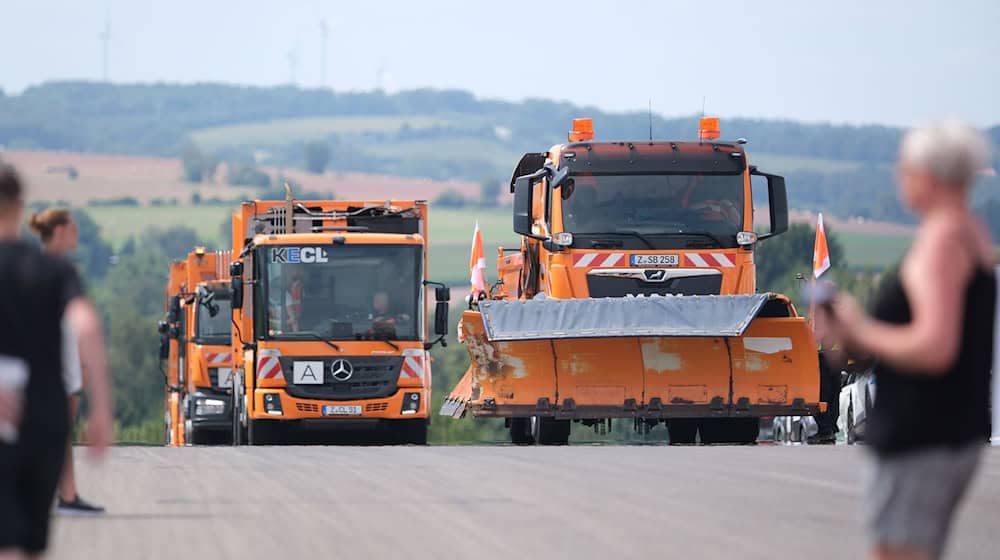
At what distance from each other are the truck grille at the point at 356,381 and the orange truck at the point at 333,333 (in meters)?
0.01

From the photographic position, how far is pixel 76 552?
965 cm

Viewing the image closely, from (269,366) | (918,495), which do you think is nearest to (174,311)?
(269,366)

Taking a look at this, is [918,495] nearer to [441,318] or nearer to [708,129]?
[708,129]

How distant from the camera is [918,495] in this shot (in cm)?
560

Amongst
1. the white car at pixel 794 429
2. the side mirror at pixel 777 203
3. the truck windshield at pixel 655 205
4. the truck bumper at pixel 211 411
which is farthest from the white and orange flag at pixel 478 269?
the truck bumper at pixel 211 411

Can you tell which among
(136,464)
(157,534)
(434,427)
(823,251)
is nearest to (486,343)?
(136,464)

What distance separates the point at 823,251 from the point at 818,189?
6601 inches

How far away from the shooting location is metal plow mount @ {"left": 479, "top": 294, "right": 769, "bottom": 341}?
2030 centimetres

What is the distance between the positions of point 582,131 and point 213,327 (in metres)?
11.0

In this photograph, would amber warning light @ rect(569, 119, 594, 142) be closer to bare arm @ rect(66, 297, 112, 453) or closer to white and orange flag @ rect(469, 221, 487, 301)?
white and orange flag @ rect(469, 221, 487, 301)

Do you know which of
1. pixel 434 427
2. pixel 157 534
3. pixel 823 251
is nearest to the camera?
pixel 157 534

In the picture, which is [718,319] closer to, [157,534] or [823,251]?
[823,251]

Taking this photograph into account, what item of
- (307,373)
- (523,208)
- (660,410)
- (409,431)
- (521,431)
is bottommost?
(409,431)

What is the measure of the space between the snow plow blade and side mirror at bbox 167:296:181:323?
15.4 m
